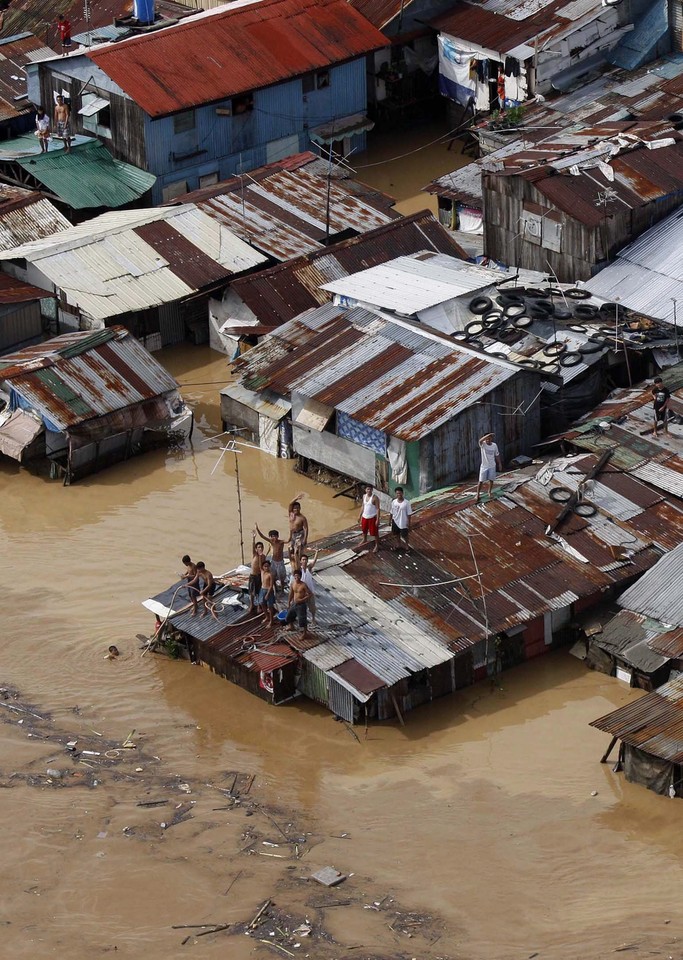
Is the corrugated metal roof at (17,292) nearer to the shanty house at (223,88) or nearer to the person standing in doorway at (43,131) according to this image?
the shanty house at (223,88)

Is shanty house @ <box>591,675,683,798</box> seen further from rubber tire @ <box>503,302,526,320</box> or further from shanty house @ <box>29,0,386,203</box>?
shanty house @ <box>29,0,386,203</box>

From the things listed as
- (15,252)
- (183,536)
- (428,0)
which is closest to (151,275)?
(15,252)

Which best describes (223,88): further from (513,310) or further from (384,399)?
(384,399)

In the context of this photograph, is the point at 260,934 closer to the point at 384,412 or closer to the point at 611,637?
the point at 611,637

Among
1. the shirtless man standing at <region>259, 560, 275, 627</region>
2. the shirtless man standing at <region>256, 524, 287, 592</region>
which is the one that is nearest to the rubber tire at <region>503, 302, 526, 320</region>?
the shirtless man standing at <region>256, 524, 287, 592</region>

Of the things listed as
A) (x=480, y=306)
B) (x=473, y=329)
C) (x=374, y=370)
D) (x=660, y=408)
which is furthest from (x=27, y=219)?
(x=660, y=408)
